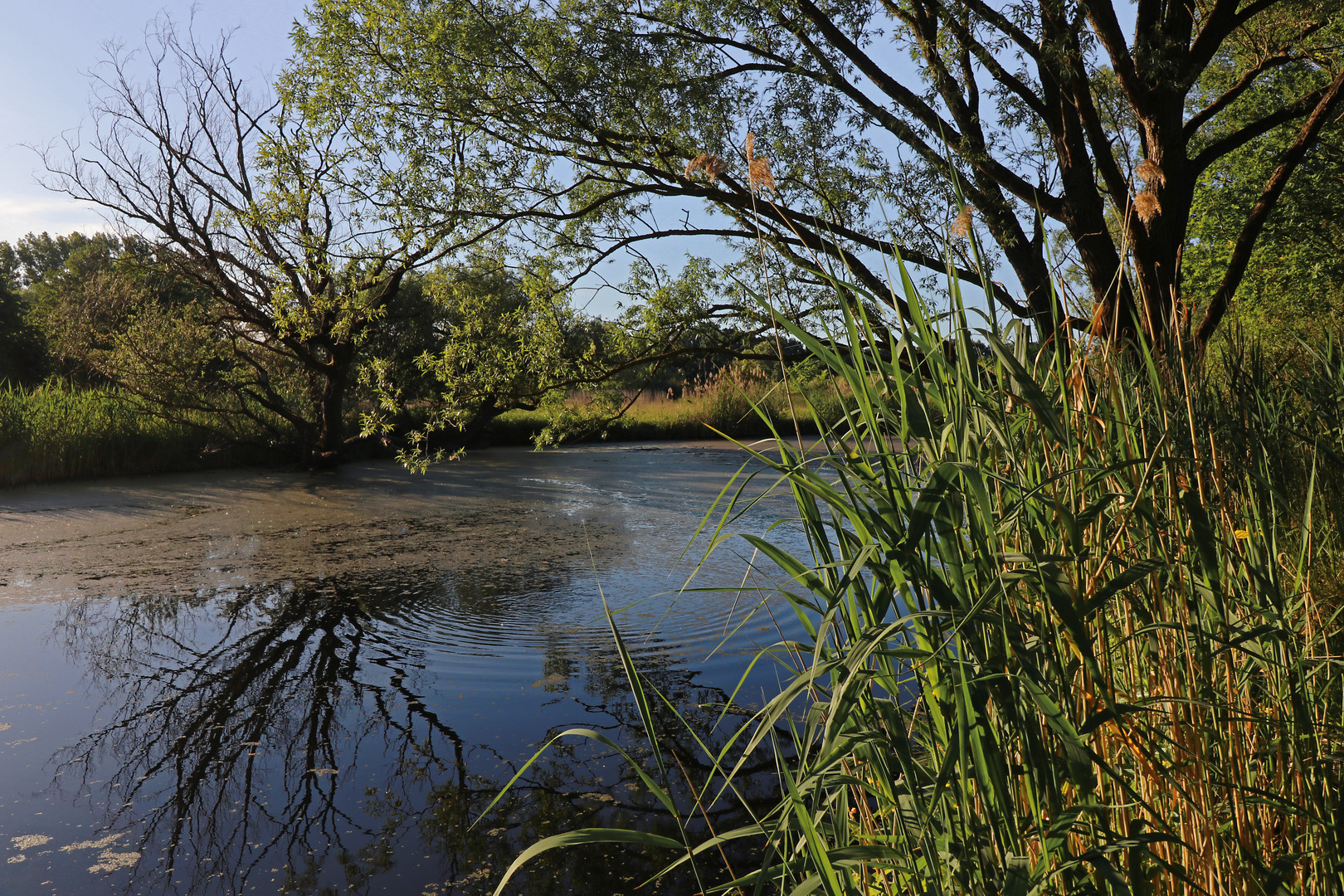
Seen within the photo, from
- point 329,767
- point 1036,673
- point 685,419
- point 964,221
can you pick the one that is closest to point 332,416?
point 685,419

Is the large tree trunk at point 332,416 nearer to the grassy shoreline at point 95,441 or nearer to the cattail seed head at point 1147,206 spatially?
the grassy shoreline at point 95,441

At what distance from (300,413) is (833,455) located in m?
10.2

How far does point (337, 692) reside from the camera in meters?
2.71

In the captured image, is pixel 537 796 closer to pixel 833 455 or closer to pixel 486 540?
pixel 833 455

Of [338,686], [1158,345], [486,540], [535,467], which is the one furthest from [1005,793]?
[535,467]

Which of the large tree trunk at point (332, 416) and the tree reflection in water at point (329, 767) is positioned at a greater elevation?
the large tree trunk at point (332, 416)

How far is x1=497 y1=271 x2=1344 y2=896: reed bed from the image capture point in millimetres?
858

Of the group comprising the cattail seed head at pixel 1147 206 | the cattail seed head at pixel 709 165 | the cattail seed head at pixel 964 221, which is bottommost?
the cattail seed head at pixel 964 221

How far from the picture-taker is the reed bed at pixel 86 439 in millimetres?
7438

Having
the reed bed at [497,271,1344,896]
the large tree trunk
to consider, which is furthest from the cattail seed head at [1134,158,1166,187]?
the large tree trunk

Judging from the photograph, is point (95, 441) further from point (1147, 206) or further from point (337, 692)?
point (1147, 206)

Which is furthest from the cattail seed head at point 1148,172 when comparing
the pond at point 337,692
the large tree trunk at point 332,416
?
the large tree trunk at point 332,416

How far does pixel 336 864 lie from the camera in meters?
1.70

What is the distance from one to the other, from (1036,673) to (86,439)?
938 cm
